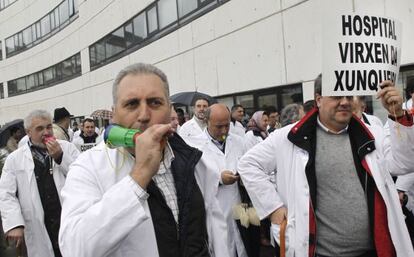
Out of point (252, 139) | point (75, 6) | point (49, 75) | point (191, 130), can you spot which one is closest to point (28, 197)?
point (191, 130)

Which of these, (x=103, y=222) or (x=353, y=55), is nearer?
(x=103, y=222)

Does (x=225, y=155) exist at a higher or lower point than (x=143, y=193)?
lower

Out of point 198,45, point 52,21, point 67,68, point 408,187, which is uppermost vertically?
point 52,21

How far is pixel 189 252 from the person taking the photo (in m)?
1.84

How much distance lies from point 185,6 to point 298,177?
443 inches

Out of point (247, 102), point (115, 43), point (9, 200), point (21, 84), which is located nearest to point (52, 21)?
point (21, 84)

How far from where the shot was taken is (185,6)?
13.2m

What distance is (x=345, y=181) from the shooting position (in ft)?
9.22

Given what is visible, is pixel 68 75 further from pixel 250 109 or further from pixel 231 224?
pixel 231 224

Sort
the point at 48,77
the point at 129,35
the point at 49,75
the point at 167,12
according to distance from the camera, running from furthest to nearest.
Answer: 1. the point at 48,77
2. the point at 49,75
3. the point at 129,35
4. the point at 167,12

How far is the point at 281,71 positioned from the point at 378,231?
6.88 m

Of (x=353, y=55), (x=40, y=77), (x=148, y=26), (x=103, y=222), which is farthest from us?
(x=40, y=77)

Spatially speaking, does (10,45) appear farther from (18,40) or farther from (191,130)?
(191,130)

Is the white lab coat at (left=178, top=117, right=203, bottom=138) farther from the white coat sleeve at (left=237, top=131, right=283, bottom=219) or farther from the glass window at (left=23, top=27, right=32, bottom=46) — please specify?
the glass window at (left=23, top=27, right=32, bottom=46)
